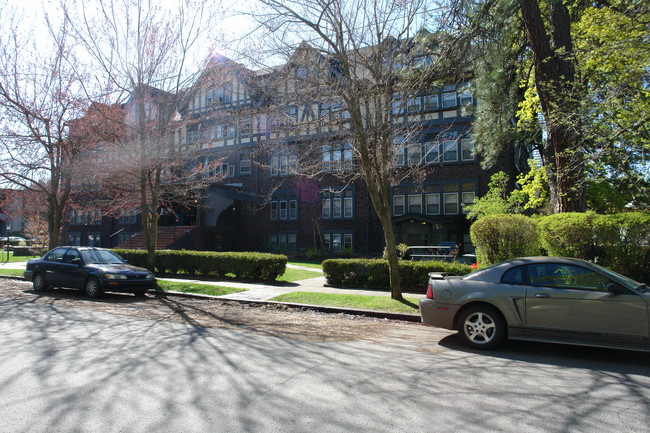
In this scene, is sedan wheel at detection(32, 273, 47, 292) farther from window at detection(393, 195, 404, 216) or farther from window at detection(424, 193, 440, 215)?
window at detection(424, 193, 440, 215)

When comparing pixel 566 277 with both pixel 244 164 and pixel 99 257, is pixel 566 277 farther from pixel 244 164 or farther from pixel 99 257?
pixel 244 164

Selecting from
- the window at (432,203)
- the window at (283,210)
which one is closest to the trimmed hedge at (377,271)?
the window at (432,203)

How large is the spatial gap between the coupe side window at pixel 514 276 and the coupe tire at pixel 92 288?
414 inches

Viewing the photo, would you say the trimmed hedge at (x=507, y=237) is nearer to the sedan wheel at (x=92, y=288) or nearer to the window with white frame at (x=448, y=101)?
the sedan wheel at (x=92, y=288)

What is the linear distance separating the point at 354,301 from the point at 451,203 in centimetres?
1594

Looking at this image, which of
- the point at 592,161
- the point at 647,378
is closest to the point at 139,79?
the point at 592,161

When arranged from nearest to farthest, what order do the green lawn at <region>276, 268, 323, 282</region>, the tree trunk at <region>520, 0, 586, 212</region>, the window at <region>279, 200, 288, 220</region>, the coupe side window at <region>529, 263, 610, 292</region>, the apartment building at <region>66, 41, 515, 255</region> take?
the coupe side window at <region>529, 263, 610, 292</region> → the tree trunk at <region>520, 0, 586, 212</region> → the apartment building at <region>66, 41, 515, 255</region> → the green lawn at <region>276, 268, 323, 282</region> → the window at <region>279, 200, 288, 220</region>

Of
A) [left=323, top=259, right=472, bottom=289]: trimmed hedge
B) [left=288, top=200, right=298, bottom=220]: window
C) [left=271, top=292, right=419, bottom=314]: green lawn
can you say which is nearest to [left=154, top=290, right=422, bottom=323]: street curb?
[left=271, top=292, right=419, bottom=314]: green lawn

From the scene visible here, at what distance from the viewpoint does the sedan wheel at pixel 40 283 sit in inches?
510

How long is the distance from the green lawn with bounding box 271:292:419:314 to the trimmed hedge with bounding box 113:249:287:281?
349cm

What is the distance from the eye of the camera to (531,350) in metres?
6.43

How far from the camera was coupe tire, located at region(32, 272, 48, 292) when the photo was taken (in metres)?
13.0

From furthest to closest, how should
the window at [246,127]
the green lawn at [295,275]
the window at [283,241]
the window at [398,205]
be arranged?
1. the window at [283,241]
2. the window at [398,205]
3. the green lawn at [295,275]
4. the window at [246,127]

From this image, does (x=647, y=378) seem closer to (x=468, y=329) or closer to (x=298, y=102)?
(x=468, y=329)
